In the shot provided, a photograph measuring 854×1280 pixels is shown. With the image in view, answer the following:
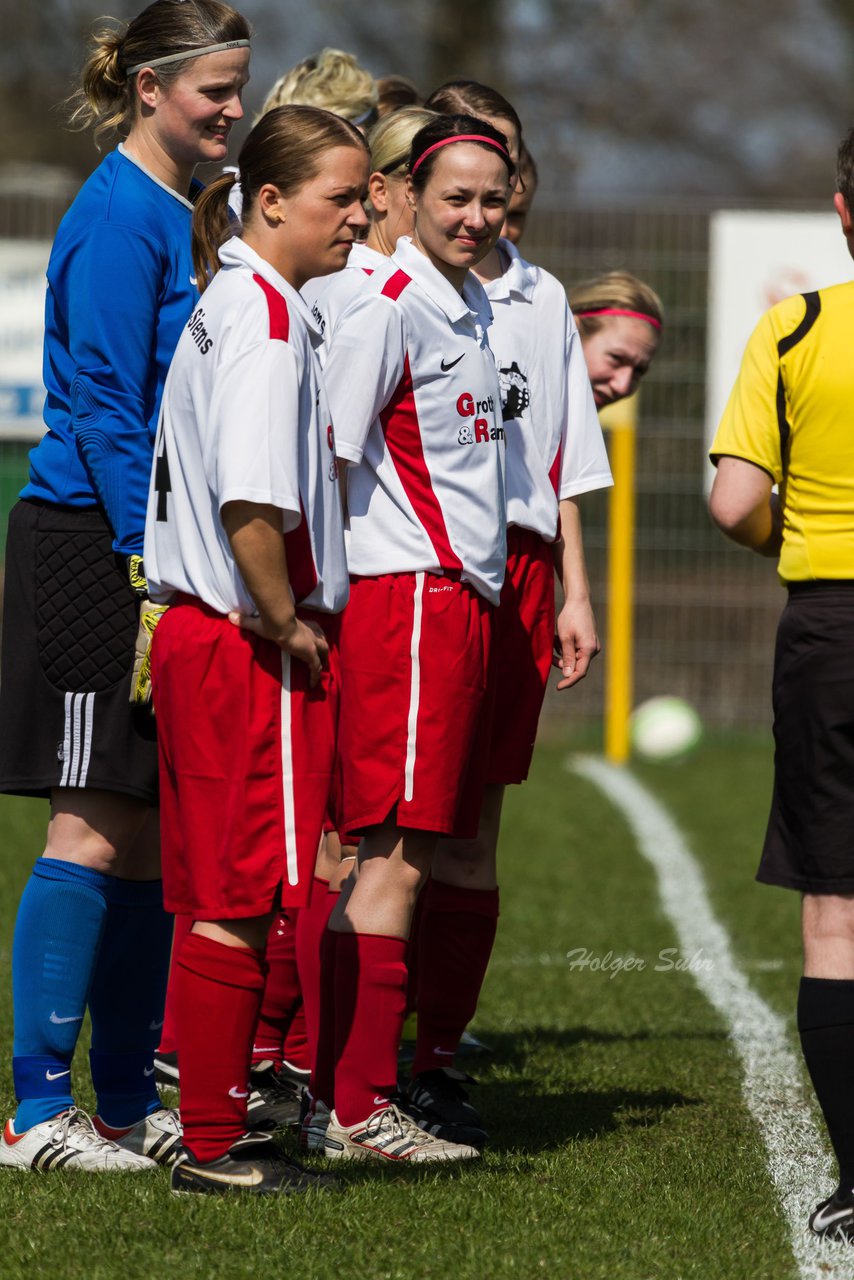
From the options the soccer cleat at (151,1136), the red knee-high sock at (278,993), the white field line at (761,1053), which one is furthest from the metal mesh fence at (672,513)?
the soccer cleat at (151,1136)

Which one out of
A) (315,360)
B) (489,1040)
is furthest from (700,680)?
(315,360)

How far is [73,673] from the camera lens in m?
3.84

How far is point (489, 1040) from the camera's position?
18.2 feet

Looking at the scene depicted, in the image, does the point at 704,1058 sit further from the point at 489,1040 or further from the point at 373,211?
the point at 373,211

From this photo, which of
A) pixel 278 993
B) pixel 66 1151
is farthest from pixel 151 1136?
pixel 278 993

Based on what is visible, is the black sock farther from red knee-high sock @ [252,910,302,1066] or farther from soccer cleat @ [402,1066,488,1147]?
red knee-high sock @ [252,910,302,1066]

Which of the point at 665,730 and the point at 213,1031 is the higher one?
the point at 665,730

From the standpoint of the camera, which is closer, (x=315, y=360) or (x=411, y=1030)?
(x=315, y=360)

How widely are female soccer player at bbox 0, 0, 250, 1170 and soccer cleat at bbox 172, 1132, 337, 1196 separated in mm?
351

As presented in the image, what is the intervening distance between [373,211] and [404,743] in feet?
4.62

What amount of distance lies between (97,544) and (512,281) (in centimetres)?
121

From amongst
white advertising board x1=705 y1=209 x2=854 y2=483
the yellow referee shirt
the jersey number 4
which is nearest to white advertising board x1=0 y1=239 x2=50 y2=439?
white advertising board x1=705 y1=209 x2=854 y2=483

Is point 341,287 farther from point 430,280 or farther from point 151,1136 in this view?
point 151,1136

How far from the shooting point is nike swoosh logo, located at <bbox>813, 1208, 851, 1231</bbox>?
11.2 ft
